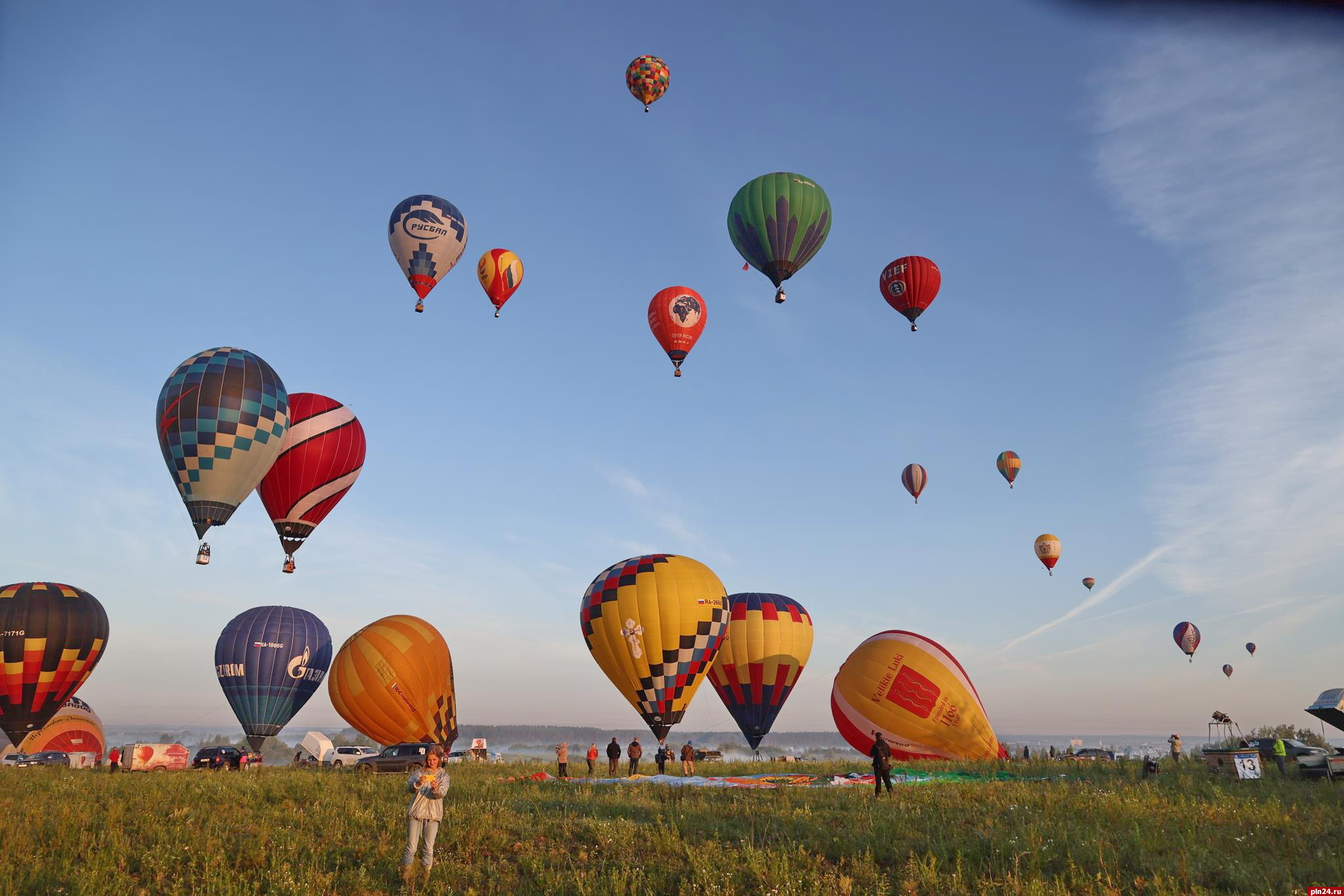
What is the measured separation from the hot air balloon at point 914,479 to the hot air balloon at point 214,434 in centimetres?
3428

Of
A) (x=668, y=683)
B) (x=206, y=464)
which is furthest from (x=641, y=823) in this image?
(x=206, y=464)

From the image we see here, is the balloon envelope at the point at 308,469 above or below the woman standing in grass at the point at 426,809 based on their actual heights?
above

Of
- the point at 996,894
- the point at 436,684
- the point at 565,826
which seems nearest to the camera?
the point at 996,894

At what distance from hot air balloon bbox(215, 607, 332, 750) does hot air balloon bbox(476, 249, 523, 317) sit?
17.9 metres

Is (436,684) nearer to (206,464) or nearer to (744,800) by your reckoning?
(206,464)

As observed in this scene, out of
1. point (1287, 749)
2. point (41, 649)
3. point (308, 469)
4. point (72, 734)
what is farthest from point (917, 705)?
point (72, 734)

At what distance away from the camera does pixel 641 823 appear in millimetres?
13148

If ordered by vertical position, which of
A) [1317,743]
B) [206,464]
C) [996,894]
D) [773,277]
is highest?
[773,277]

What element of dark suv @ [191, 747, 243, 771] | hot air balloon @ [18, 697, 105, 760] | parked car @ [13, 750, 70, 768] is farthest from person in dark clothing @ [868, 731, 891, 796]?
hot air balloon @ [18, 697, 105, 760]

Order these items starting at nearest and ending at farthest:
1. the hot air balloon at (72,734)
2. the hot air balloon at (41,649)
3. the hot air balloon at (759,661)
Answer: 1. the hot air balloon at (41,649)
2. the hot air balloon at (759,661)
3. the hot air balloon at (72,734)

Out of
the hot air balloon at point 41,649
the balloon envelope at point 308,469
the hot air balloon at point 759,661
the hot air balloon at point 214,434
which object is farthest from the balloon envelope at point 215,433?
the hot air balloon at point 759,661

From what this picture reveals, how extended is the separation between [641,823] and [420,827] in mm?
4224

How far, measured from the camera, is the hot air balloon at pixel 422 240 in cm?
3762

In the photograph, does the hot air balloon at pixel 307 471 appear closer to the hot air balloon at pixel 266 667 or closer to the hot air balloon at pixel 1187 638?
the hot air balloon at pixel 266 667
